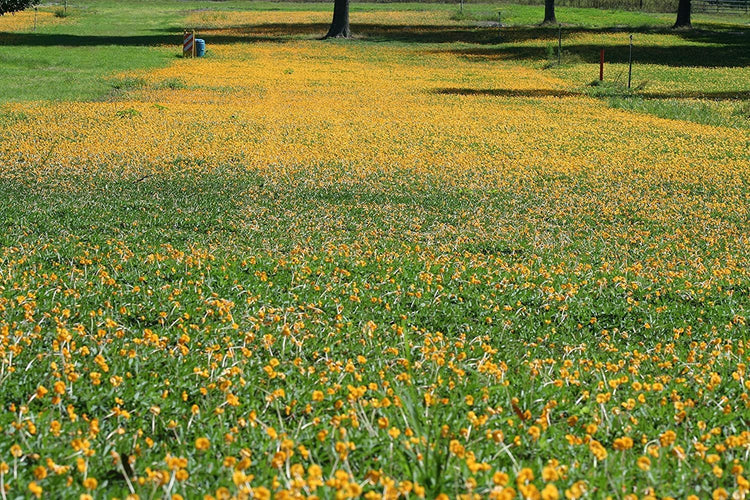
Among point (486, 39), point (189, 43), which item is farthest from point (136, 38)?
point (486, 39)

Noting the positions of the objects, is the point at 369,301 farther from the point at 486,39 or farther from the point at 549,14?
the point at 549,14

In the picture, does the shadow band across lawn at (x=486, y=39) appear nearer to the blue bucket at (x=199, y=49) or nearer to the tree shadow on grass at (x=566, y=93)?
the blue bucket at (x=199, y=49)

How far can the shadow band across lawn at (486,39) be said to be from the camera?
3903 cm

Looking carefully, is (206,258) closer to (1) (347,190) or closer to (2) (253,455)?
(2) (253,455)

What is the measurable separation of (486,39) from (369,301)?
4429 cm

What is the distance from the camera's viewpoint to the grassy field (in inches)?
131

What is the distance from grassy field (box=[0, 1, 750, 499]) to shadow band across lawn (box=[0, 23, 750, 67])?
18024 millimetres

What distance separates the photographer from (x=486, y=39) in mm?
48156

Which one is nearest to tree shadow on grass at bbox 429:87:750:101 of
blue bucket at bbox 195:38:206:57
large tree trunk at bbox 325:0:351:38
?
blue bucket at bbox 195:38:206:57

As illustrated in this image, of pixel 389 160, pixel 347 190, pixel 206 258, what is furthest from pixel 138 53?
pixel 206 258

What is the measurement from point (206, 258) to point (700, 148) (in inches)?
502

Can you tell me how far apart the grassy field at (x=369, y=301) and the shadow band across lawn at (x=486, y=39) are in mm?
18024

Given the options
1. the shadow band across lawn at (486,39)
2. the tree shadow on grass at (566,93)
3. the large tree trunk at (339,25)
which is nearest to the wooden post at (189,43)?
the shadow band across lawn at (486,39)

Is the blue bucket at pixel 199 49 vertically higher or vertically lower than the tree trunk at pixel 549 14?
lower
